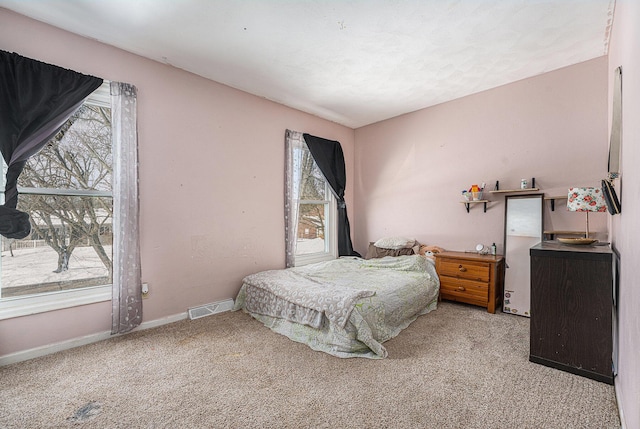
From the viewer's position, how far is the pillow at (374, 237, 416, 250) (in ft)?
13.0

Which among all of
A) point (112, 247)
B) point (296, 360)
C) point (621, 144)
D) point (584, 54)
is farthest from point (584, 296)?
point (112, 247)

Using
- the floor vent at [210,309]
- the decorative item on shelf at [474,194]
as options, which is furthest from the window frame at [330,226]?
the decorative item on shelf at [474,194]

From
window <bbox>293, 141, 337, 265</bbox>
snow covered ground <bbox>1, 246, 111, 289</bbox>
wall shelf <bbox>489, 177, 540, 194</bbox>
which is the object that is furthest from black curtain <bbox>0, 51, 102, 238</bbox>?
wall shelf <bbox>489, 177, 540, 194</bbox>

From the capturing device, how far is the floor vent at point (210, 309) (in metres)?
2.93

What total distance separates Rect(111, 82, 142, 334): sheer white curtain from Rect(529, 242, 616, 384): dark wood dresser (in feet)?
10.5

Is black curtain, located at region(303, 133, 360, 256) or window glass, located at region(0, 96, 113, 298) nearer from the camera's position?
window glass, located at region(0, 96, 113, 298)

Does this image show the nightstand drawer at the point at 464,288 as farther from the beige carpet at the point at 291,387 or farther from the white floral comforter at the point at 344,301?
the beige carpet at the point at 291,387

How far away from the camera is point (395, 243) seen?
404 centimetres

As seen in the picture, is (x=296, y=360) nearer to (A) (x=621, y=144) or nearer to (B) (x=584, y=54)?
(A) (x=621, y=144)

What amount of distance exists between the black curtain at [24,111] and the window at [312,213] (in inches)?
96.3

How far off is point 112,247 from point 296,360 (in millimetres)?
1843

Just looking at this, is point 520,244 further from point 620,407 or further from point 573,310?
point 620,407

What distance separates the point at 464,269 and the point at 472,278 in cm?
12

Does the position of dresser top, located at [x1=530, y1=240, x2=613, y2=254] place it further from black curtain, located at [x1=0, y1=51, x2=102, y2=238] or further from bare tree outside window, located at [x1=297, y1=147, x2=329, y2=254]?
black curtain, located at [x1=0, y1=51, x2=102, y2=238]
